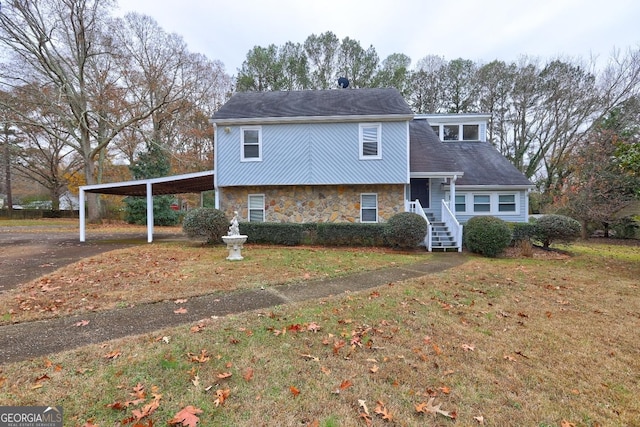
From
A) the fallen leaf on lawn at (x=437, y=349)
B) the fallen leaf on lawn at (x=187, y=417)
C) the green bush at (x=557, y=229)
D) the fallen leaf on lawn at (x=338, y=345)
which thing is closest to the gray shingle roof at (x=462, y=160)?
the green bush at (x=557, y=229)

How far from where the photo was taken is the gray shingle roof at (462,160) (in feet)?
44.9

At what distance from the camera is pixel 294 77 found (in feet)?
95.0

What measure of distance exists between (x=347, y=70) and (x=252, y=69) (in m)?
9.01

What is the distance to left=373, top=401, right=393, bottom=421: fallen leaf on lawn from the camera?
2375 millimetres

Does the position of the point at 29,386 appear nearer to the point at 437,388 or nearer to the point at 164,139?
the point at 437,388

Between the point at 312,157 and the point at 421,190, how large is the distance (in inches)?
216

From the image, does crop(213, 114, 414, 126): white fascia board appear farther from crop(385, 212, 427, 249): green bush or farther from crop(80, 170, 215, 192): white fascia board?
crop(385, 212, 427, 249): green bush

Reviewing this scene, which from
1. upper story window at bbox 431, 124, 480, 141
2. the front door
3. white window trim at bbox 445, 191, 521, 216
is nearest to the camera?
the front door

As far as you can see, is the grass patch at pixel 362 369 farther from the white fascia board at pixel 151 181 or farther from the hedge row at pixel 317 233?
the white fascia board at pixel 151 181

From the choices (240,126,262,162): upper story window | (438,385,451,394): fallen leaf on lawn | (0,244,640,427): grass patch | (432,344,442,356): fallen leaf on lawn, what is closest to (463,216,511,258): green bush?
(0,244,640,427): grass patch

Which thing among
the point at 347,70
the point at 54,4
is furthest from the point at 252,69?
the point at 54,4

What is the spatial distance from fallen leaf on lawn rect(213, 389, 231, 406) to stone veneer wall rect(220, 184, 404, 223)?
426 inches

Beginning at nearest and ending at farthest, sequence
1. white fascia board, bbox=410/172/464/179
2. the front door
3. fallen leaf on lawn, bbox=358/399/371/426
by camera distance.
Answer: fallen leaf on lawn, bbox=358/399/371/426 < white fascia board, bbox=410/172/464/179 < the front door

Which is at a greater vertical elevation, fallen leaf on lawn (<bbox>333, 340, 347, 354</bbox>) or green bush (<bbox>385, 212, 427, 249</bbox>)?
green bush (<bbox>385, 212, 427, 249</bbox>)
